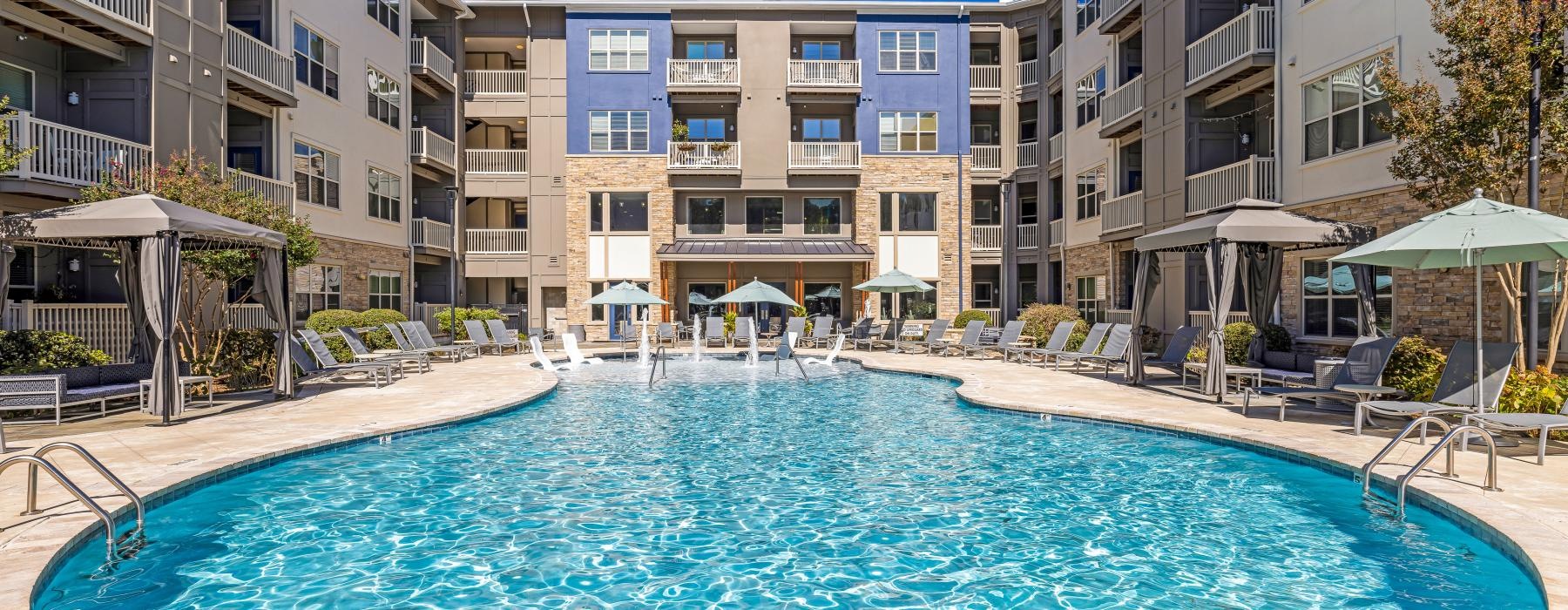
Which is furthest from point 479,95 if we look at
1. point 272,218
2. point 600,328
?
point 272,218

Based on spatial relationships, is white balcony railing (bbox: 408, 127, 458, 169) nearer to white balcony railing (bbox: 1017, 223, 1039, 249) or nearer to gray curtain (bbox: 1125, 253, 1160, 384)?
white balcony railing (bbox: 1017, 223, 1039, 249)

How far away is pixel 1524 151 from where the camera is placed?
31.2ft

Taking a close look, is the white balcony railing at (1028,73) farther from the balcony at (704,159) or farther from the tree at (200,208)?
the tree at (200,208)

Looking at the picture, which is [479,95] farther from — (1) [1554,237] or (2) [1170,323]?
(1) [1554,237]

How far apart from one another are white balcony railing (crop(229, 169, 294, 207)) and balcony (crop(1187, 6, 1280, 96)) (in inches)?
773

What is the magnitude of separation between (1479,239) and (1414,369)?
304 centimetres

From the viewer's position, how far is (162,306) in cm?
941

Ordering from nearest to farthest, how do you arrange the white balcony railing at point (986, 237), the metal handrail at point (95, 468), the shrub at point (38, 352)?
1. the metal handrail at point (95, 468)
2. the shrub at point (38, 352)
3. the white balcony railing at point (986, 237)

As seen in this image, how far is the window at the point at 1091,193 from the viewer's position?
78.8ft

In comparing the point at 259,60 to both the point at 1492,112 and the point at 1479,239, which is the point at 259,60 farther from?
the point at 1492,112

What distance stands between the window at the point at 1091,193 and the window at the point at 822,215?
8517 mm

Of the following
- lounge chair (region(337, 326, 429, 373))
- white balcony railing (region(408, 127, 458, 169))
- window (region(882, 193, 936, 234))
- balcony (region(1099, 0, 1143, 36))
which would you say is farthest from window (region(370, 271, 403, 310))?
balcony (region(1099, 0, 1143, 36))

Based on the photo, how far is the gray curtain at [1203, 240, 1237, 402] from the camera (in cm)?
1133

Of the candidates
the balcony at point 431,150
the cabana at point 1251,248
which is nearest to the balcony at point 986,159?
the cabana at point 1251,248
